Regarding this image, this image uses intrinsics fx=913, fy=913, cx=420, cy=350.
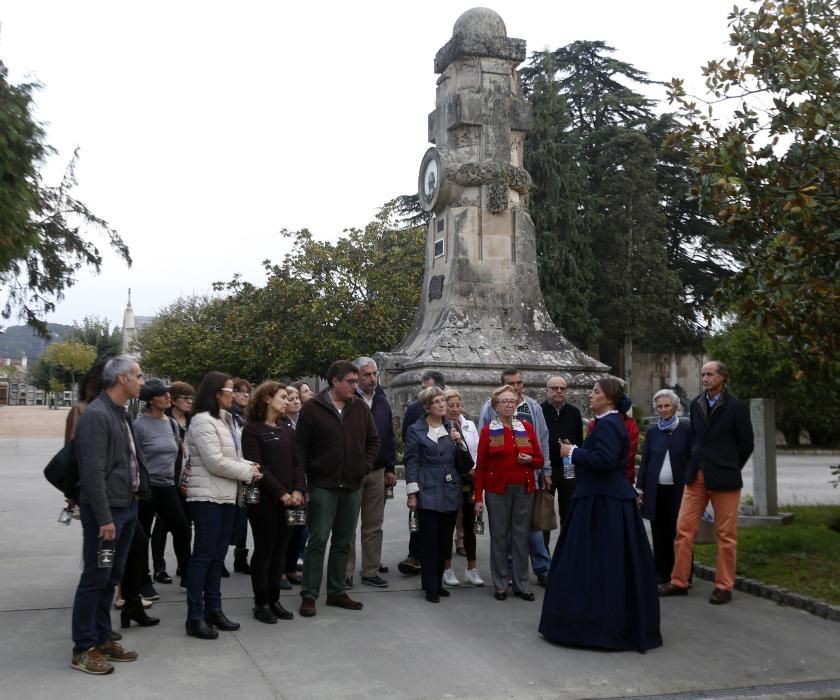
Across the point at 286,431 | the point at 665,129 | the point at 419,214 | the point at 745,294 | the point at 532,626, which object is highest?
the point at 665,129

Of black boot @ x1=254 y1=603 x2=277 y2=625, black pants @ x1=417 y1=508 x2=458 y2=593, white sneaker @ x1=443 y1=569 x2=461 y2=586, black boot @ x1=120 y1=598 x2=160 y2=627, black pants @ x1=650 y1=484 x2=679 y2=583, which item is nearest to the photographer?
black boot @ x1=120 y1=598 x2=160 y2=627

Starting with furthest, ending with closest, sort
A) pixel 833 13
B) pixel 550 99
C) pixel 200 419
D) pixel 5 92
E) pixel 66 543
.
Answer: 1. pixel 550 99
2. pixel 66 543
3. pixel 833 13
4. pixel 5 92
5. pixel 200 419

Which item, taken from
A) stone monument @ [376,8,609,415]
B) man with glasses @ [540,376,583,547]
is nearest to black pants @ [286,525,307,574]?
man with glasses @ [540,376,583,547]

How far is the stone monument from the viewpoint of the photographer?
1603cm

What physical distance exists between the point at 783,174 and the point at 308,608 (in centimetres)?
563

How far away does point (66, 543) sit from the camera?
384 inches

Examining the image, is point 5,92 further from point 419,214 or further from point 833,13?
point 419,214

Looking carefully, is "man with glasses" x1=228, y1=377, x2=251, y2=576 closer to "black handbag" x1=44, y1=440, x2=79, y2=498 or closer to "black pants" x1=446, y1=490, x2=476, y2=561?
"black handbag" x1=44, y1=440, x2=79, y2=498

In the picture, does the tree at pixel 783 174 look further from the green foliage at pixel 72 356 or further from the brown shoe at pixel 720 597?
the green foliage at pixel 72 356

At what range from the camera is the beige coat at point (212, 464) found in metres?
6.33

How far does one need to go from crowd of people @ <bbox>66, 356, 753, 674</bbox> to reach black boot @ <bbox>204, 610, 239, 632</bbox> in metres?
0.02

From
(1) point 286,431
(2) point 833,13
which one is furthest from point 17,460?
(2) point 833,13

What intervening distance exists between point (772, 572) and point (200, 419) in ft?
18.1

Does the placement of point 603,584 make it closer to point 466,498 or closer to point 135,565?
point 466,498
